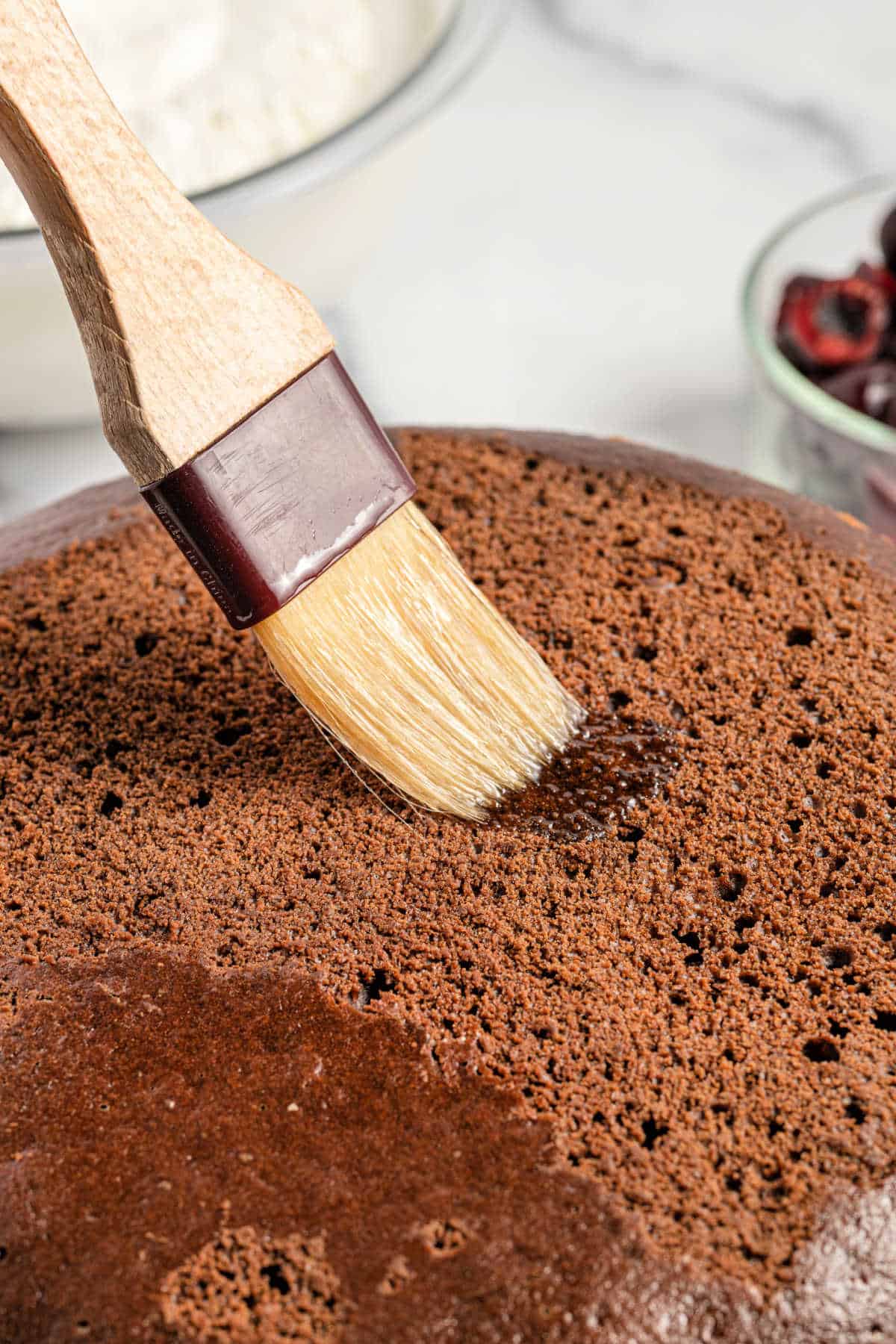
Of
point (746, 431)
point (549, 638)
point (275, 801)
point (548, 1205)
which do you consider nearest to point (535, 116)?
point (746, 431)

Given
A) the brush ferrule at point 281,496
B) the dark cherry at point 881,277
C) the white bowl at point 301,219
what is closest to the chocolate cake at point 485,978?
the brush ferrule at point 281,496

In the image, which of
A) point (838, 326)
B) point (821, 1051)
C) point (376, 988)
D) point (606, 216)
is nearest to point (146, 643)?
point (376, 988)

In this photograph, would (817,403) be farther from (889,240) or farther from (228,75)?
(228,75)

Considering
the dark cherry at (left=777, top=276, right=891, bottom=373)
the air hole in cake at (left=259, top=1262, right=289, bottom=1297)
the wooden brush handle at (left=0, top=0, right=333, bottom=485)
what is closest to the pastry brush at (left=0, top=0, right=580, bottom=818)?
the wooden brush handle at (left=0, top=0, right=333, bottom=485)

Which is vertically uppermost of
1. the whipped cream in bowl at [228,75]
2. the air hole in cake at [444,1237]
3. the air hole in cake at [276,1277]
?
the whipped cream in bowl at [228,75]

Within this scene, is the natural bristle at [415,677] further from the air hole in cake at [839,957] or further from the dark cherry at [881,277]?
the dark cherry at [881,277]

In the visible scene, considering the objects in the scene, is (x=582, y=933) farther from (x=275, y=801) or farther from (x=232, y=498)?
(x=232, y=498)
